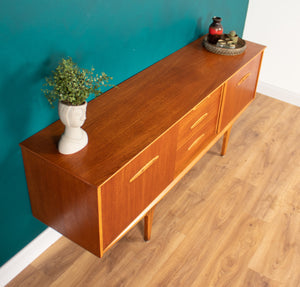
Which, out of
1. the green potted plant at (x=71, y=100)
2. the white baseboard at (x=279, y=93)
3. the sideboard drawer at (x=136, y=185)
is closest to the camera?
the green potted plant at (x=71, y=100)

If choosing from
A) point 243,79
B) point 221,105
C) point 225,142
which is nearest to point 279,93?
point 225,142

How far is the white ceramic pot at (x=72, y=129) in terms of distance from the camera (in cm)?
152

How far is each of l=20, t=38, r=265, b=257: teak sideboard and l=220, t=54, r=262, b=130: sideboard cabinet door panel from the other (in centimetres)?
2

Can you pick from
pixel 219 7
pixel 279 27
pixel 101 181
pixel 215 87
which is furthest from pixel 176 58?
pixel 279 27

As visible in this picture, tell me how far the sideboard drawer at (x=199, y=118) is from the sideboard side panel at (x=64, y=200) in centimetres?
64

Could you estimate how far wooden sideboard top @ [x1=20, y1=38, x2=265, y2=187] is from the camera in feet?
→ 5.20

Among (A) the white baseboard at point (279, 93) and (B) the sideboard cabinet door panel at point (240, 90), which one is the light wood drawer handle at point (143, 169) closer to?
(B) the sideboard cabinet door panel at point (240, 90)

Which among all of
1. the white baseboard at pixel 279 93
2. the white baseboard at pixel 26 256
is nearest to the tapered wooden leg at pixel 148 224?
the white baseboard at pixel 26 256

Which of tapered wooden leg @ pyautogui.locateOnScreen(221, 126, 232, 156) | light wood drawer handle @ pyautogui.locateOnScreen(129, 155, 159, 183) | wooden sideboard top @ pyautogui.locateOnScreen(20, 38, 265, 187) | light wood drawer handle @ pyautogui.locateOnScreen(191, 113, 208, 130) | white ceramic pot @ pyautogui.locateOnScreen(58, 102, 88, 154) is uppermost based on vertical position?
white ceramic pot @ pyautogui.locateOnScreen(58, 102, 88, 154)

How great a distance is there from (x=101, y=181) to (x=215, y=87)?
3.23ft

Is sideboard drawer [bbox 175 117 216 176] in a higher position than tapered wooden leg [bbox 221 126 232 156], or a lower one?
higher

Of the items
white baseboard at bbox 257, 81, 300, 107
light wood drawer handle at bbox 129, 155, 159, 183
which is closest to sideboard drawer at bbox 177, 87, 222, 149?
light wood drawer handle at bbox 129, 155, 159, 183

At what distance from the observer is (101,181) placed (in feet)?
4.86

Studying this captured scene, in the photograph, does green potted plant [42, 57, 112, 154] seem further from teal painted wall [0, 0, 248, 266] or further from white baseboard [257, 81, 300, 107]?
white baseboard [257, 81, 300, 107]
